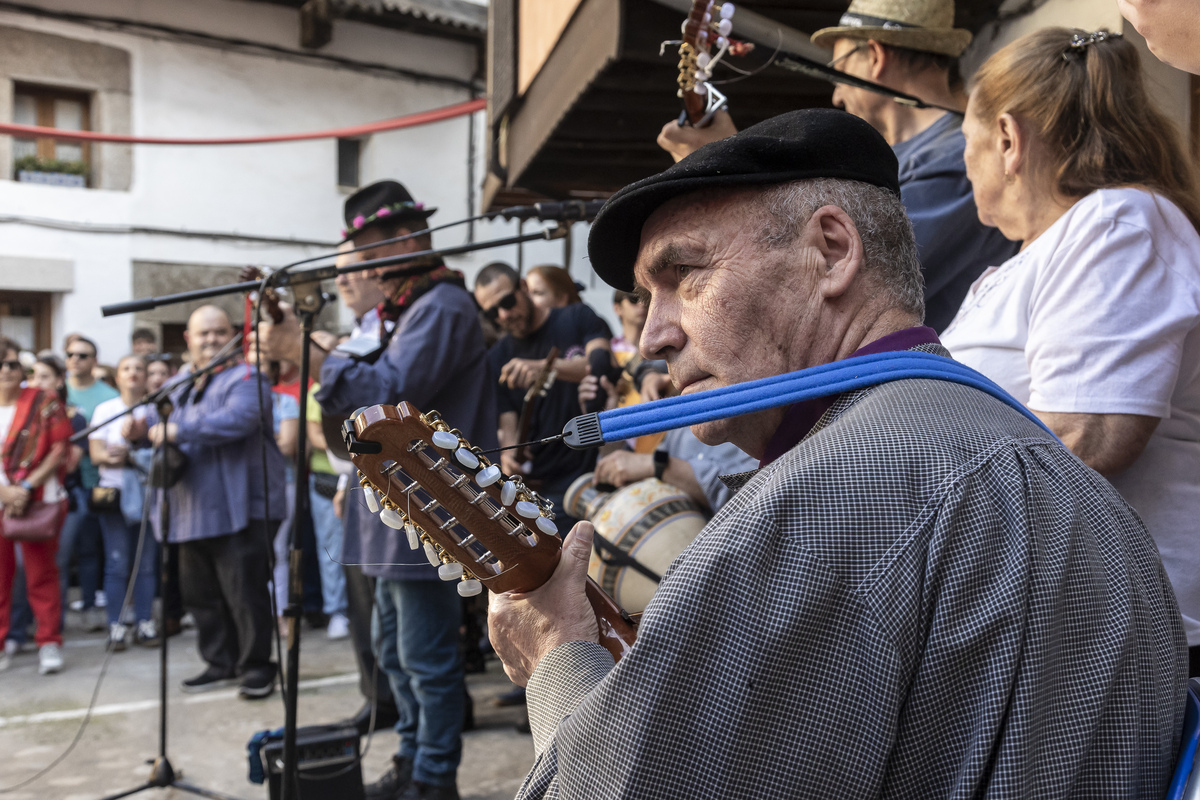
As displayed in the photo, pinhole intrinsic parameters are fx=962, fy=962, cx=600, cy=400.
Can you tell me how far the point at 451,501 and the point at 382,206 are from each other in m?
2.65

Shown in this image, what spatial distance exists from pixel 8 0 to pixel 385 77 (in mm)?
4606

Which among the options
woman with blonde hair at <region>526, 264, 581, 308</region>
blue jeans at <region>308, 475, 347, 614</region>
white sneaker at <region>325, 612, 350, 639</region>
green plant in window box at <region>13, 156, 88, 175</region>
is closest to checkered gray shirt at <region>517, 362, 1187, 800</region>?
woman with blonde hair at <region>526, 264, 581, 308</region>

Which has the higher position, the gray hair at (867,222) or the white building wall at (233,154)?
the white building wall at (233,154)

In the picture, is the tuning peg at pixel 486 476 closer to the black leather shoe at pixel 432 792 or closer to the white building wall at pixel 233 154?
the black leather shoe at pixel 432 792

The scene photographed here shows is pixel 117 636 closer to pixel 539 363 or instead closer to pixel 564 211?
pixel 539 363

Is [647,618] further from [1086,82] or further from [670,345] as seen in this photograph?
[1086,82]

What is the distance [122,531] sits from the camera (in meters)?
6.68

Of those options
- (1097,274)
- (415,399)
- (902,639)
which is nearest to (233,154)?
(415,399)

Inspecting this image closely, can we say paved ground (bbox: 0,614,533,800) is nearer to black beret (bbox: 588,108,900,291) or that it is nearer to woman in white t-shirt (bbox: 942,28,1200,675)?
woman in white t-shirt (bbox: 942,28,1200,675)

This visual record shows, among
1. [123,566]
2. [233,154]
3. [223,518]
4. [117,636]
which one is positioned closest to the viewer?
[223,518]

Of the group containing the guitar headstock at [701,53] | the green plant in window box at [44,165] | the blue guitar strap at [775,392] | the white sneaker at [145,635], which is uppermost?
the green plant in window box at [44,165]

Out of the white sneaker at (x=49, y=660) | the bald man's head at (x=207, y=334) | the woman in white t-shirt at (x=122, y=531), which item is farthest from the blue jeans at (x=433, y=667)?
the woman in white t-shirt at (x=122, y=531)

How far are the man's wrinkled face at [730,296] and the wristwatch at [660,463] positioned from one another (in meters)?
1.73

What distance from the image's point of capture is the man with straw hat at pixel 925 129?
2.23 meters
